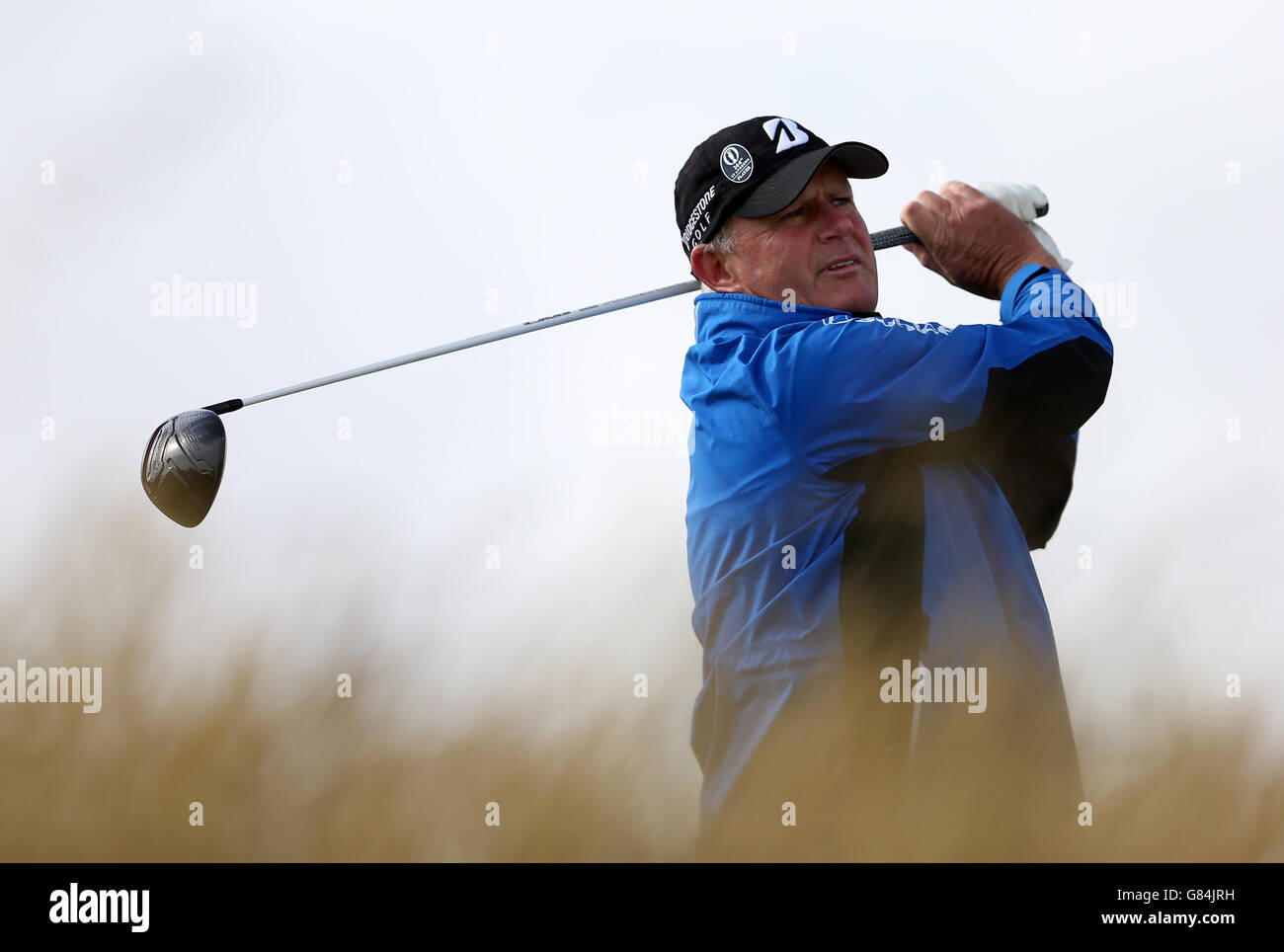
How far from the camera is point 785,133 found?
2.31 m

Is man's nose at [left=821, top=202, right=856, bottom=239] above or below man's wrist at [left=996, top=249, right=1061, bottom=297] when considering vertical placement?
above

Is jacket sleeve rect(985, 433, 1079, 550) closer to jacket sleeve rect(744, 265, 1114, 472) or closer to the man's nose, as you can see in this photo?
jacket sleeve rect(744, 265, 1114, 472)

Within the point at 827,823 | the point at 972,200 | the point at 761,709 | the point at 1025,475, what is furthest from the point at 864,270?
the point at 827,823

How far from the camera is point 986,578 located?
79.9 inches

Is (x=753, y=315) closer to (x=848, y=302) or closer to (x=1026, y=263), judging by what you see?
(x=848, y=302)

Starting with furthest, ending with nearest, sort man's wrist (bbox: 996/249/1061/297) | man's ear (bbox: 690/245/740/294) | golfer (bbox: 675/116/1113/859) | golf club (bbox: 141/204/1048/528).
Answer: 1. golf club (bbox: 141/204/1048/528)
2. man's ear (bbox: 690/245/740/294)
3. man's wrist (bbox: 996/249/1061/297)
4. golfer (bbox: 675/116/1113/859)

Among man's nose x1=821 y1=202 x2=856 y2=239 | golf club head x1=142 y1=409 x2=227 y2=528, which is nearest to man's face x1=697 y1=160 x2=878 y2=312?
man's nose x1=821 y1=202 x2=856 y2=239

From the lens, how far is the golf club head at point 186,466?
257 centimetres

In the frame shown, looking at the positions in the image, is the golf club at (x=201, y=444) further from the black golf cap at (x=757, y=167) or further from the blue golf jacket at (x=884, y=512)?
the blue golf jacket at (x=884, y=512)

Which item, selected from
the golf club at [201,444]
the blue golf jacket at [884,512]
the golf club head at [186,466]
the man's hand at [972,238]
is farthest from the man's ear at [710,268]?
the golf club head at [186,466]

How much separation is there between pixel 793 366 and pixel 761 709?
54 cm

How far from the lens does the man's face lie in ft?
7.41

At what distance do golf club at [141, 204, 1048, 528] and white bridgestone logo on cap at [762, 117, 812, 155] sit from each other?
1.13ft

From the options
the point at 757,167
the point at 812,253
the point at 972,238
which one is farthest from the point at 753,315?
the point at 972,238
